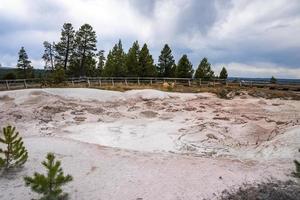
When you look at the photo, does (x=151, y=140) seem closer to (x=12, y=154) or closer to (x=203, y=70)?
(x=12, y=154)

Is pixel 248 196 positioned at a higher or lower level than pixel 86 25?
lower

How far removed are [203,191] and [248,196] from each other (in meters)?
1.27

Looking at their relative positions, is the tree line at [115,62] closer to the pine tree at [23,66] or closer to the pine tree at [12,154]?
the pine tree at [23,66]

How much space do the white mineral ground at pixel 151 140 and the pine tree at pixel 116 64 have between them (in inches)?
1200

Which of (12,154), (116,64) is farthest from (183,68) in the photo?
(12,154)

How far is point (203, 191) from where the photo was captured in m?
9.15

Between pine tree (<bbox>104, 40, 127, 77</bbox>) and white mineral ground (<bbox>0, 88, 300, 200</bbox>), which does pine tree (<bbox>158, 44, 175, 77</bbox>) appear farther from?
white mineral ground (<bbox>0, 88, 300, 200</bbox>)

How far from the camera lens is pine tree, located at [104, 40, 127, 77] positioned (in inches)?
2310

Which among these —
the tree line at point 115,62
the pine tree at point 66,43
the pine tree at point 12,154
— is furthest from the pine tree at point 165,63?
the pine tree at point 12,154

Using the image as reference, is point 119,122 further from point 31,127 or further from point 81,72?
point 81,72

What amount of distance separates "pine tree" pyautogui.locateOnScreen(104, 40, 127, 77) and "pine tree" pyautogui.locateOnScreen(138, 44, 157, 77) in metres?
3.68

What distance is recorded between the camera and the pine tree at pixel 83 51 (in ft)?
177

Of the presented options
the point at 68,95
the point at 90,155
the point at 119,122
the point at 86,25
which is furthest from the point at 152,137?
the point at 86,25

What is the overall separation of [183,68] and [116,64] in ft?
43.9
